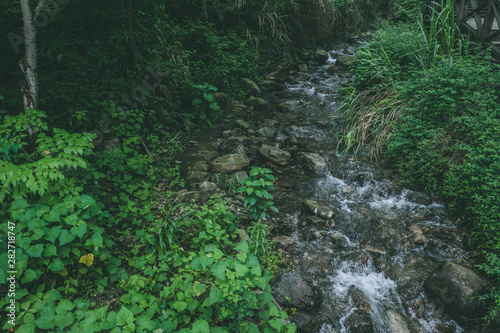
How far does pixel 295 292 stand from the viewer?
2672 millimetres

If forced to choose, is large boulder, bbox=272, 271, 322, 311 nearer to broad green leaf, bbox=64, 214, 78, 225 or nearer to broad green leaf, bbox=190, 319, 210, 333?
broad green leaf, bbox=190, 319, 210, 333

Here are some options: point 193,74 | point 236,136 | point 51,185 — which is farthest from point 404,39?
point 51,185

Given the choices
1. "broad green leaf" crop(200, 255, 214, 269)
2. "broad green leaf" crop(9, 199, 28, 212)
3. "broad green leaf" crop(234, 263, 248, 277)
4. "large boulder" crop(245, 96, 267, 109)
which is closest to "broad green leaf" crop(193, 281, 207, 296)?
Result: "broad green leaf" crop(200, 255, 214, 269)

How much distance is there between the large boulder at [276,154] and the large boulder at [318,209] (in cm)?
113

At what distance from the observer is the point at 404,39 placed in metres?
5.66

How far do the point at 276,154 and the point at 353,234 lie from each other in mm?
1995

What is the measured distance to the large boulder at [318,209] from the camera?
3.77 m

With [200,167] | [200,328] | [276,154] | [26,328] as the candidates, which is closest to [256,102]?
[276,154]

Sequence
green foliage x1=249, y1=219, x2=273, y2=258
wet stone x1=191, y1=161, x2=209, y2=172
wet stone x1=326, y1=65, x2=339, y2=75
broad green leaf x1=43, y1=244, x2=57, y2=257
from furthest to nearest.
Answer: wet stone x1=326, y1=65, x2=339, y2=75 → wet stone x1=191, y1=161, x2=209, y2=172 → green foliage x1=249, y1=219, x2=273, y2=258 → broad green leaf x1=43, y1=244, x2=57, y2=257

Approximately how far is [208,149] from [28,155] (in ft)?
9.52

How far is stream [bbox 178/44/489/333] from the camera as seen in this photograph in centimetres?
272

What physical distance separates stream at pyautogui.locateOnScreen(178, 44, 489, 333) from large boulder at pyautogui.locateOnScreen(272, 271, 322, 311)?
0.07 meters

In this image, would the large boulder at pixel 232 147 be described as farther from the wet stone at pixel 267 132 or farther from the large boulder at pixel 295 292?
the large boulder at pixel 295 292

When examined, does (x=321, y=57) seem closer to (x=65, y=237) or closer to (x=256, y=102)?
(x=256, y=102)
